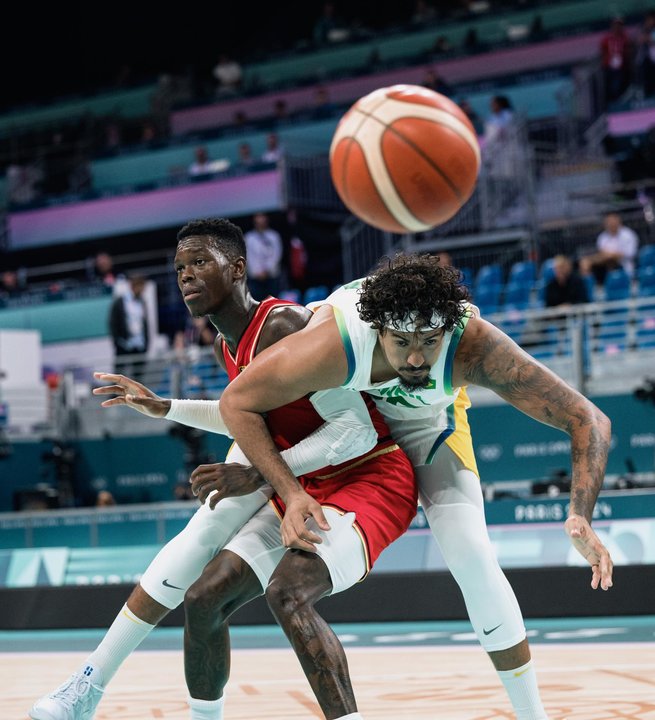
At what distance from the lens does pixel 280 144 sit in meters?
19.0

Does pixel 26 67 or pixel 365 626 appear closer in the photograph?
pixel 365 626

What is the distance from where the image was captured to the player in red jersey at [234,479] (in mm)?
3742

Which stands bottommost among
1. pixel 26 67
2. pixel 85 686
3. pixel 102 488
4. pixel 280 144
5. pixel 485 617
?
pixel 102 488

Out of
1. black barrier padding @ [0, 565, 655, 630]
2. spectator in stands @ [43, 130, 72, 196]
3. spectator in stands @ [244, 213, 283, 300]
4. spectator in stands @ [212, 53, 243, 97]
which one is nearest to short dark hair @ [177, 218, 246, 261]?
black barrier padding @ [0, 565, 655, 630]

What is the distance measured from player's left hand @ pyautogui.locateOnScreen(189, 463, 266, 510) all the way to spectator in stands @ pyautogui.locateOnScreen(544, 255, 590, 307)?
324 inches

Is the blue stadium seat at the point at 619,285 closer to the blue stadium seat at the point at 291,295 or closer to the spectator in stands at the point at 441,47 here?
the blue stadium seat at the point at 291,295

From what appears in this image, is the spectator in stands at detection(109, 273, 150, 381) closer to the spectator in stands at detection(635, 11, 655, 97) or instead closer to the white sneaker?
the spectator in stands at detection(635, 11, 655, 97)

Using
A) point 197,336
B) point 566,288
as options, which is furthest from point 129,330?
point 566,288

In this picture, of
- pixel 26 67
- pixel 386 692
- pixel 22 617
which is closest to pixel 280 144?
pixel 26 67

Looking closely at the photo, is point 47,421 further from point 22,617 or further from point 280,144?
point 280,144

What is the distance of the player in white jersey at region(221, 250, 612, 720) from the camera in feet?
11.5

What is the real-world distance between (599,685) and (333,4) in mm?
20217

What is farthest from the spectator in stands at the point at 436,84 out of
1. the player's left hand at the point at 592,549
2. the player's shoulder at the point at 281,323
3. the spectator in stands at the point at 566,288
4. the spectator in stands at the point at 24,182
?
the player's left hand at the point at 592,549

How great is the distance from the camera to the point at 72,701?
3854 mm
